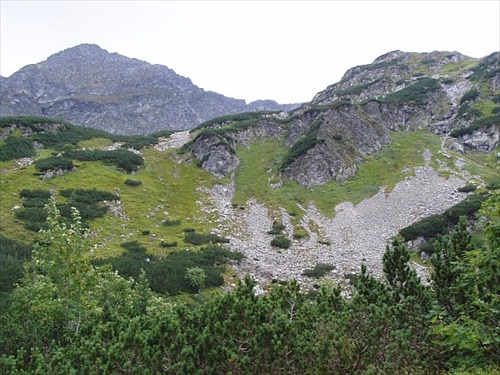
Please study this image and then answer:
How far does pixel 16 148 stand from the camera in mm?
59688

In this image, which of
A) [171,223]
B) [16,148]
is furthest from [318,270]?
[16,148]

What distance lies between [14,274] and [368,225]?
124 ft

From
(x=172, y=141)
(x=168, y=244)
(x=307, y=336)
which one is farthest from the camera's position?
(x=172, y=141)

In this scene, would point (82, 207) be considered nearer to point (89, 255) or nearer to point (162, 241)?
point (162, 241)

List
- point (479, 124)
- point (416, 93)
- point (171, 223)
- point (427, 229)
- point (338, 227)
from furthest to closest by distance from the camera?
point (416, 93) → point (479, 124) → point (338, 227) → point (171, 223) → point (427, 229)

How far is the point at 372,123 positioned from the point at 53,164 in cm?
5763

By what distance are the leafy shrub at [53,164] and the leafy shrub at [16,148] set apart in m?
4.79

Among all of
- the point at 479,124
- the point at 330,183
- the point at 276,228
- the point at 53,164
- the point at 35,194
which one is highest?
the point at 479,124

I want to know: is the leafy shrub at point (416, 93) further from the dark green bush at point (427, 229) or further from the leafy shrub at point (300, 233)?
the dark green bush at point (427, 229)

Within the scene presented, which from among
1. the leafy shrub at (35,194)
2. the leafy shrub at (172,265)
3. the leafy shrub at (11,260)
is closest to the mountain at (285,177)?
the leafy shrub at (35,194)

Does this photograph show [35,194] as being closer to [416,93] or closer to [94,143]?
[94,143]

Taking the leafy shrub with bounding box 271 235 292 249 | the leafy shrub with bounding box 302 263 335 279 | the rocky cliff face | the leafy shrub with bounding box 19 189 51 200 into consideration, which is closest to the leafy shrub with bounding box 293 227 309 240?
the leafy shrub with bounding box 271 235 292 249

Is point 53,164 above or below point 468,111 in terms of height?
below

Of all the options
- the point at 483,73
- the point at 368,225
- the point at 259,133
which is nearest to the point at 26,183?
the point at 368,225
